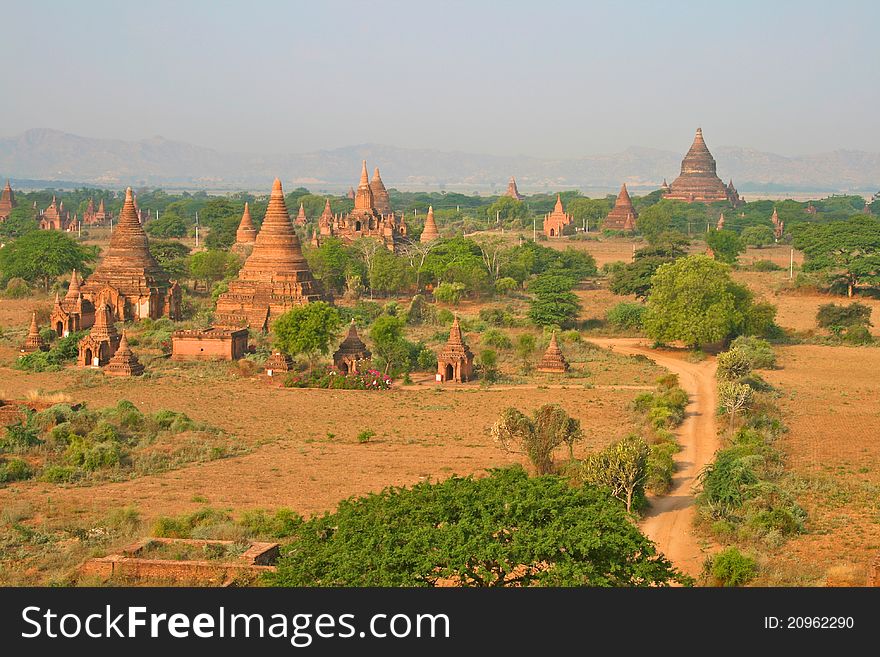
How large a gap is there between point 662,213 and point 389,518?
9284 centimetres

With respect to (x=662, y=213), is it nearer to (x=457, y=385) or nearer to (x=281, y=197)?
(x=281, y=197)

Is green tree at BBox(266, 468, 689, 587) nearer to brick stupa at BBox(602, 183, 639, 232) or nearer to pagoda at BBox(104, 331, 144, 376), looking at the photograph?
pagoda at BBox(104, 331, 144, 376)

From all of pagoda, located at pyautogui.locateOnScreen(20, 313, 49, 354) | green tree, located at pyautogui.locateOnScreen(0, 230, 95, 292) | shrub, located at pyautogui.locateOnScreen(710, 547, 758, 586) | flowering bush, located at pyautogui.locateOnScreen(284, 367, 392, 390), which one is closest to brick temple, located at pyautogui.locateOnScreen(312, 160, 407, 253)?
green tree, located at pyautogui.locateOnScreen(0, 230, 95, 292)

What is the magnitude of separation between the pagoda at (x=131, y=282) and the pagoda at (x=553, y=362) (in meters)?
17.9

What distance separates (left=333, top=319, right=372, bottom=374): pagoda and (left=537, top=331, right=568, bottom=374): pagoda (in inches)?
224

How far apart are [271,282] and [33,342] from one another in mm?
9921

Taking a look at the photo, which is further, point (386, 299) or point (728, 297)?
point (386, 299)

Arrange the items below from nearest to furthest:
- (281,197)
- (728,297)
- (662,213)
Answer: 1. (728,297)
2. (281,197)
3. (662,213)

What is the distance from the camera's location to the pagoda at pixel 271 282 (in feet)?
152

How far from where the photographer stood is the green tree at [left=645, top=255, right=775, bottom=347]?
42375mm

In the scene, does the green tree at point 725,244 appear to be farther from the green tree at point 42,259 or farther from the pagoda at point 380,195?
the green tree at point 42,259

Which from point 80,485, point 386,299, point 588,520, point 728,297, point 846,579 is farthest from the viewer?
point 386,299

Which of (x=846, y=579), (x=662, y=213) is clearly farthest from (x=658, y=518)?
(x=662, y=213)
